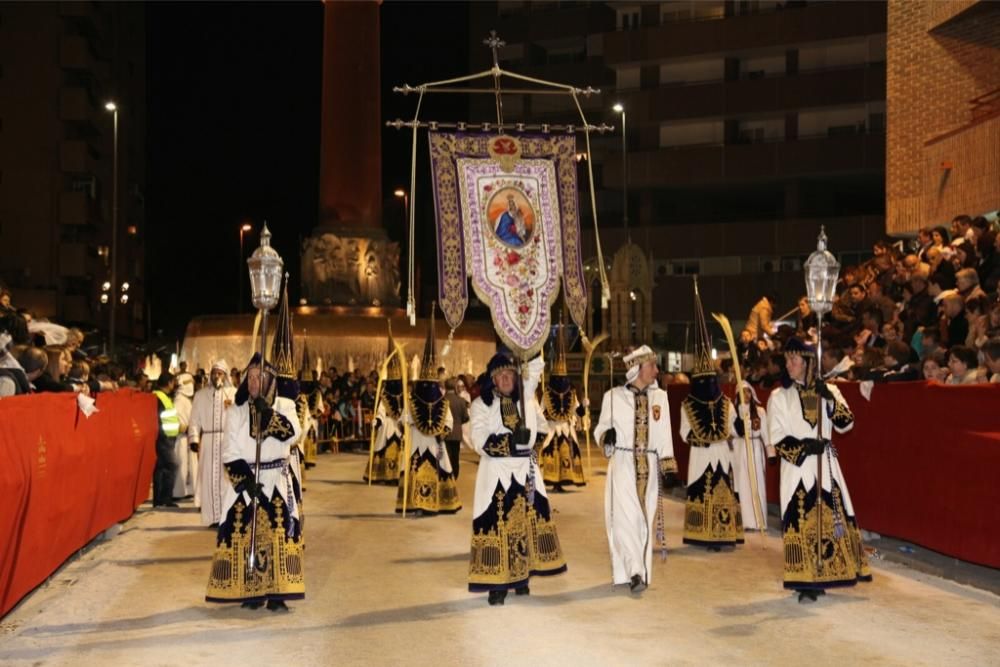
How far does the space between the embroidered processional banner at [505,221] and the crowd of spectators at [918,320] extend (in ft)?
8.16

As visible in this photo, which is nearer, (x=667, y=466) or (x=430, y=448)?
(x=667, y=466)

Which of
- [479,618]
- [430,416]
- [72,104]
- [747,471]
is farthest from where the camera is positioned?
[72,104]

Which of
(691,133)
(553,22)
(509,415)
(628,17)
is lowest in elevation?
(509,415)

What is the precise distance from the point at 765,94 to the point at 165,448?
39057 millimetres

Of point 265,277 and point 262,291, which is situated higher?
point 265,277

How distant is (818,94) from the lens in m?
51.7

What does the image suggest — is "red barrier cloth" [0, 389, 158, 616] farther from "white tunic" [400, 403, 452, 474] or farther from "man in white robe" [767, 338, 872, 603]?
"man in white robe" [767, 338, 872, 603]

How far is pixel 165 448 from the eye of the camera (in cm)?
1812

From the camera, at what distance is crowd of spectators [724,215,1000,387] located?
13.2 m

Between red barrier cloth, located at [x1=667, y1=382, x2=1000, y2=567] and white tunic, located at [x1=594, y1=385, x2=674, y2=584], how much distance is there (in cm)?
201

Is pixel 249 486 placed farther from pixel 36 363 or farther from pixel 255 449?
pixel 36 363

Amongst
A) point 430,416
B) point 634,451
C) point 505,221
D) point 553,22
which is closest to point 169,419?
point 430,416

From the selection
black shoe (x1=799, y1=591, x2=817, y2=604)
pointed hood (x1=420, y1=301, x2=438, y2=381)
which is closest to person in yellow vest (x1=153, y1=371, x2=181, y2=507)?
pointed hood (x1=420, y1=301, x2=438, y2=381)

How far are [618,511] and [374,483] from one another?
11.2 meters
